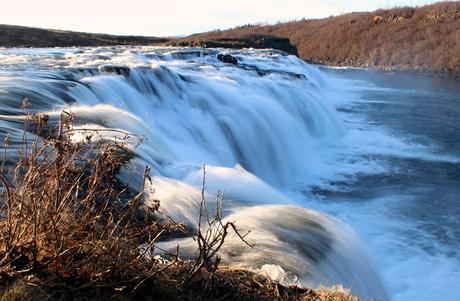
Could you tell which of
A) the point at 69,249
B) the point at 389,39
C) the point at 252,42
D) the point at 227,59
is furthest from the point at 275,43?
the point at 69,249

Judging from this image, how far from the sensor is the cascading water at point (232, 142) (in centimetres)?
545

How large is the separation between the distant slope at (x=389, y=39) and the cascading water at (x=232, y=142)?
30.8 metres

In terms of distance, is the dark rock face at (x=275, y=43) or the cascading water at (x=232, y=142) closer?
the cascading water at (x=232, y=142)

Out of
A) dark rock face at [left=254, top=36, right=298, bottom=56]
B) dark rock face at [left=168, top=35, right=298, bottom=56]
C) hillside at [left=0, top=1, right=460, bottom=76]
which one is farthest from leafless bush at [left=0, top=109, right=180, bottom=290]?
dark rock face at [left=254, top=36, right=298, bottom=56]

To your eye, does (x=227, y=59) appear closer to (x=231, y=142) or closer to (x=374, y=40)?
(x=231, y=142)

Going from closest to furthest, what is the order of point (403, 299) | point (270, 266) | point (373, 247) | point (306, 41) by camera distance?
point (270, 266) → point (403, 299) → point (373, 247) → point (306, 41)

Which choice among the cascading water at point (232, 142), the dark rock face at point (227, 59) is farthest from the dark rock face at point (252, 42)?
the cascading water at point (232, 142)

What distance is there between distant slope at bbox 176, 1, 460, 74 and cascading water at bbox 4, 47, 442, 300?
101ft

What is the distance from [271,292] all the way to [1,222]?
69.9 inches

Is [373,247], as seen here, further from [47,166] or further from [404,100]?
[404,100]

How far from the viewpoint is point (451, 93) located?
30.3 meters

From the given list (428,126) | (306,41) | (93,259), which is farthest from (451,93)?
(306,41)

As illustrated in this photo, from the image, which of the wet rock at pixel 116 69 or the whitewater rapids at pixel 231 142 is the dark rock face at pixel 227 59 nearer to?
the whitewater rapids at pixel 231 142

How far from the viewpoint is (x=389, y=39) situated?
191ft
